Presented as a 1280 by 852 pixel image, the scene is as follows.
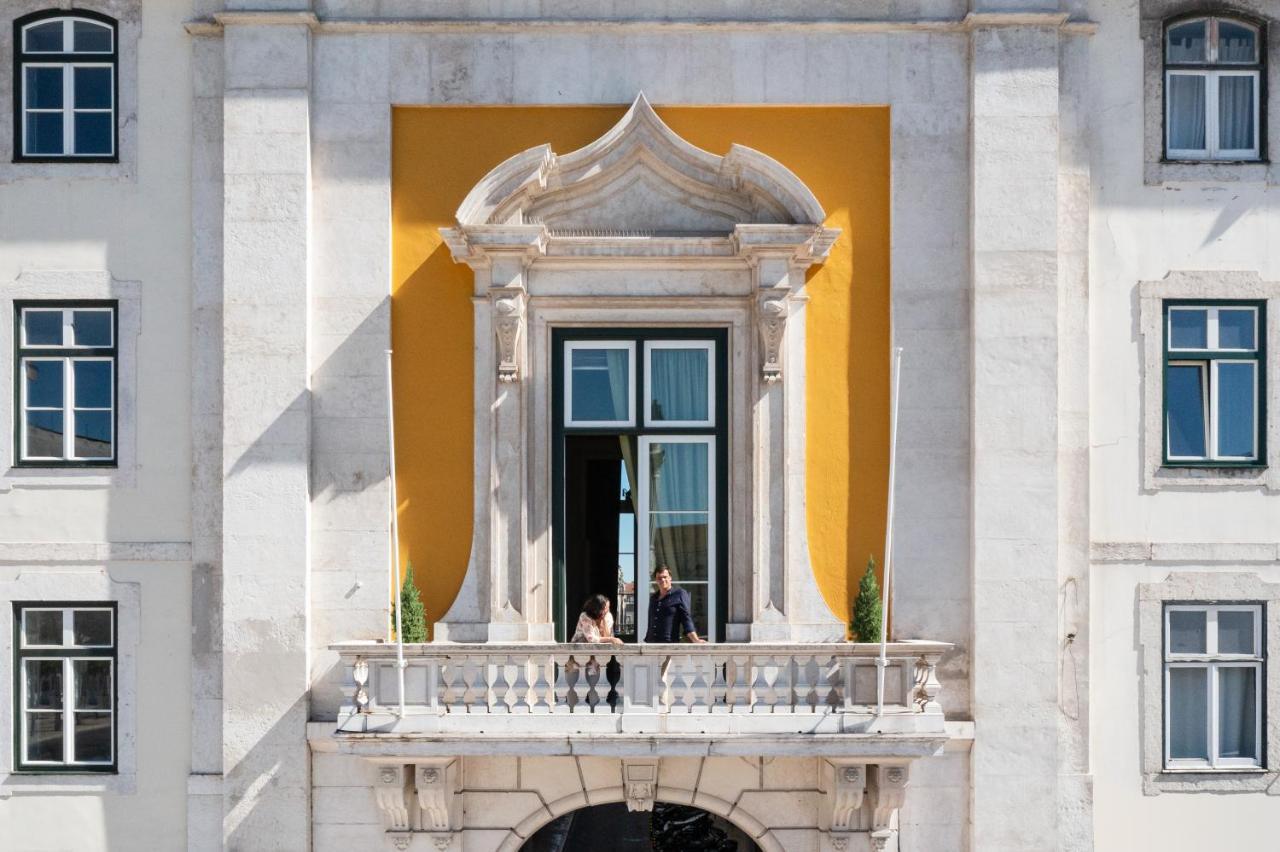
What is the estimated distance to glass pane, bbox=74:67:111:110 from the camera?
1449cm

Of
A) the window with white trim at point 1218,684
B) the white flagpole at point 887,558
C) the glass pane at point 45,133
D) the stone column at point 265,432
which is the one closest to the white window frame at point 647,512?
the white flagpole at point 887,558

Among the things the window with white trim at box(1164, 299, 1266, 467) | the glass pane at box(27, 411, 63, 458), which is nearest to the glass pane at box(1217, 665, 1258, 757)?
the window with white trim at box(1164, 299, 1266, 467)

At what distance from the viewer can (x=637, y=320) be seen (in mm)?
14133

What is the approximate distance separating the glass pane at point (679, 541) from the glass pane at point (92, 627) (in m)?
5.38

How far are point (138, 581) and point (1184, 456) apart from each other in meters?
10.4

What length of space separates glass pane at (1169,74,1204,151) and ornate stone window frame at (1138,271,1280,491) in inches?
53.0

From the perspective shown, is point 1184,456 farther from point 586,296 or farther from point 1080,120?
point 586,296

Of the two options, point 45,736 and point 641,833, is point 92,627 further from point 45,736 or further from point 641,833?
point 641,833

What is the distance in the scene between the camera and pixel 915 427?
14109mm

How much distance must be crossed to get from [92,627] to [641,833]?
14769 mm

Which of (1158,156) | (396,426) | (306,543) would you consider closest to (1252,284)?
(1158,156)

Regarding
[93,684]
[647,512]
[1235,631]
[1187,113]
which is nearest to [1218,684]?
[1235,631]

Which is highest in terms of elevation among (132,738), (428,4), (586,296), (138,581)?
(428,4)

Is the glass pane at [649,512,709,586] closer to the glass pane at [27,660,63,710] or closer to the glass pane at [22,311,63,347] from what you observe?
the glass pane at [27,660,63,710]
